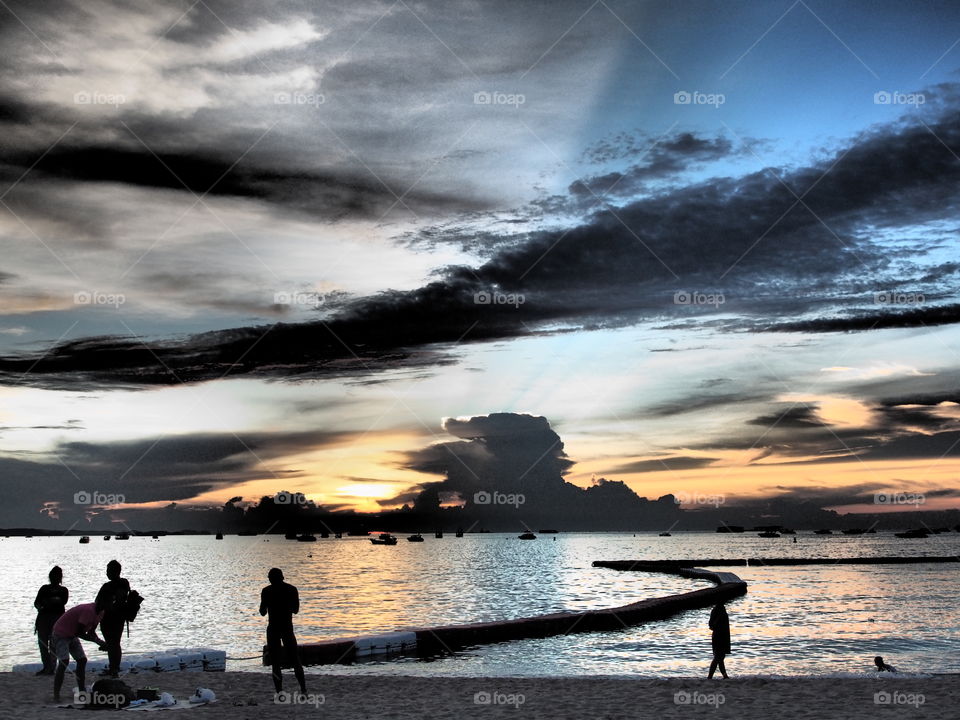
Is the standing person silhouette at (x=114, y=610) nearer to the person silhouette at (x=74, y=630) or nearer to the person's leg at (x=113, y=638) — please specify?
the person's leg at (x=113, y=638)

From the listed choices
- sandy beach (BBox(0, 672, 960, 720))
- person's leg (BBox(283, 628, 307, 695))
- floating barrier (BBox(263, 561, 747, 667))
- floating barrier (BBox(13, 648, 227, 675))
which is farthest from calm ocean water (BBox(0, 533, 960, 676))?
person's leg (BBox(283, 628, 307, 695))

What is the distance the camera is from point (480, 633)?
36656 millimetres

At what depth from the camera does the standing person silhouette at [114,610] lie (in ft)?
54.7

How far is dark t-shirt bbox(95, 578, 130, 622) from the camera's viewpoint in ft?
52.9

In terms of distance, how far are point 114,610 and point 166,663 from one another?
6.49 metres

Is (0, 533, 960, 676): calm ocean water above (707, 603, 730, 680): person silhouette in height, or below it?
below

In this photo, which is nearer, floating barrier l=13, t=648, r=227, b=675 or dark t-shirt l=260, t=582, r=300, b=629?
dark t-shirt l=260, t=582, r=300, b=629

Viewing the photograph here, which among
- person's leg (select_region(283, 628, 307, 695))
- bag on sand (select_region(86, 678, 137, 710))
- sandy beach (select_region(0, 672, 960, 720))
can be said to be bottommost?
sandy beach (select_region(0, 672, 960, 720))

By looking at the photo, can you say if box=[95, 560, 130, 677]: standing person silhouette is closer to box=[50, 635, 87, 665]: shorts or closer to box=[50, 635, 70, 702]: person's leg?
box=[50, 635, 87, 665]: shorts

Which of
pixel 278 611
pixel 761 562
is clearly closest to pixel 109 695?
pixel 278 611

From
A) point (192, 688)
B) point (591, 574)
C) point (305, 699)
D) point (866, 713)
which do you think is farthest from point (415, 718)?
point (591, 574)

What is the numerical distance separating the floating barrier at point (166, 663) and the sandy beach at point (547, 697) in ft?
4.24

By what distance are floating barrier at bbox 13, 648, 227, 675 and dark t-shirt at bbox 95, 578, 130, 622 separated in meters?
4.21

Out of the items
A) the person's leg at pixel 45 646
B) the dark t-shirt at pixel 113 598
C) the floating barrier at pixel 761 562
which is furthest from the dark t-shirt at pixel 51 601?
the floating barrier at pixel 761 562
